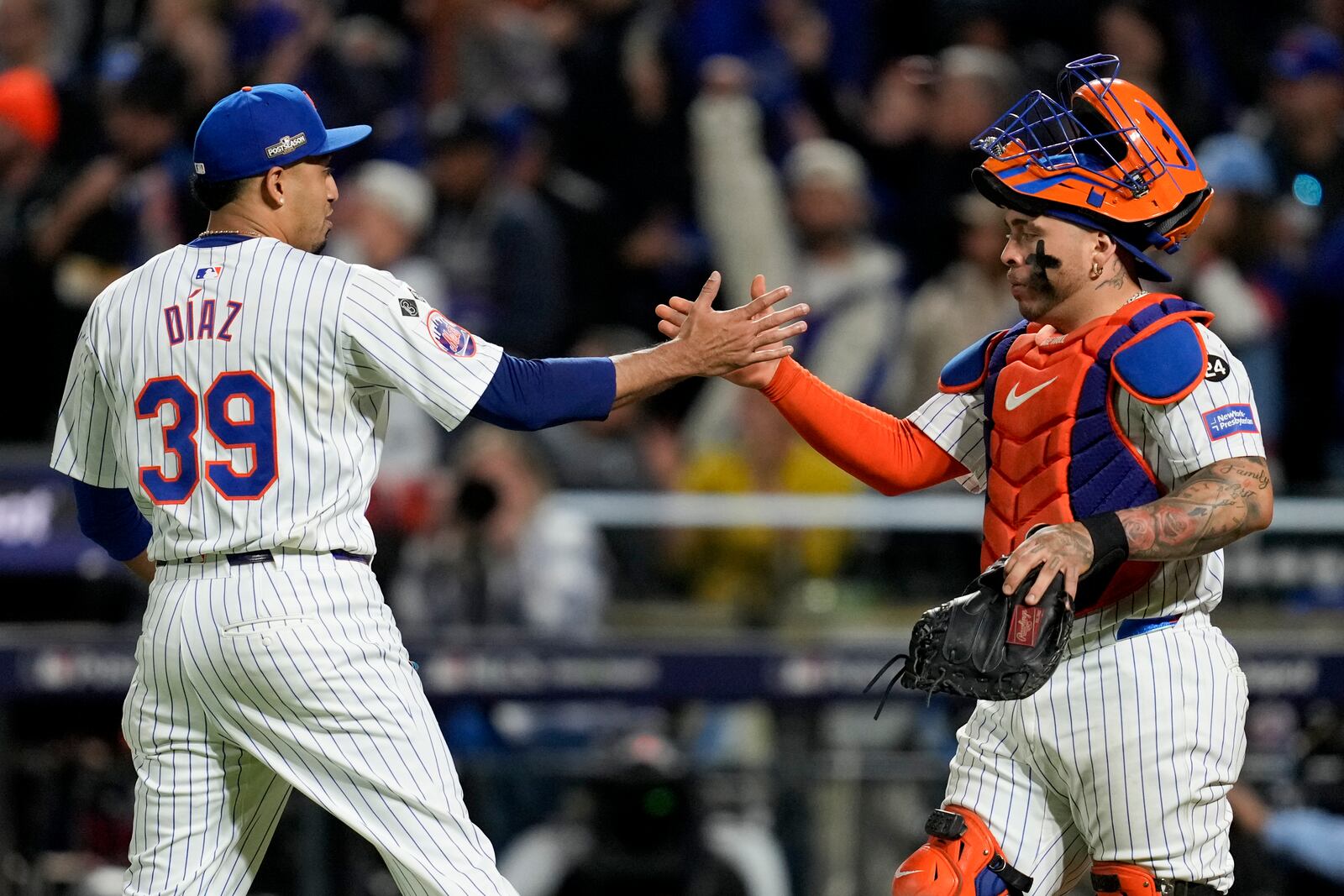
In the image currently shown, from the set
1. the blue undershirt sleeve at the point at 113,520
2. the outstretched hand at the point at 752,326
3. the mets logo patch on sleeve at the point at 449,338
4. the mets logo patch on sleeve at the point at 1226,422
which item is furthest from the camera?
the blue undershirt sleeve at the point at 113,520

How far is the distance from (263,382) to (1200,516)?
172cm

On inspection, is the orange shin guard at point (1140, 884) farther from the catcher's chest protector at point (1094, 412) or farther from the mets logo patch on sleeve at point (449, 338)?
the mets logo patch on sleeve at point (449, 338)

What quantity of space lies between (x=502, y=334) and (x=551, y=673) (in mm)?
2067

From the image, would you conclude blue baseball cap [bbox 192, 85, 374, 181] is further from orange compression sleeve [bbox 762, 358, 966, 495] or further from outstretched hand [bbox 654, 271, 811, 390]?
orange compression sleeve [bbox 762, 358, 966, 495]

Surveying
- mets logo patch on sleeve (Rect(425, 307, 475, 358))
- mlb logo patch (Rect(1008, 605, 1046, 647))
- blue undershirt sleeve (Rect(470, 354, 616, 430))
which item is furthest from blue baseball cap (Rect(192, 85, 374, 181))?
mlb logo patch (Rect(1008, 605, 1046, 647))

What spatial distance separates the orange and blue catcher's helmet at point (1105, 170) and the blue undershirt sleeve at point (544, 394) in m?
0.84

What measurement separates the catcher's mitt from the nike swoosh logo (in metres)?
0.33

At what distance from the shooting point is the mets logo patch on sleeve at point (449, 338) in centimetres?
370

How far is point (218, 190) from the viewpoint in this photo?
3.78 m

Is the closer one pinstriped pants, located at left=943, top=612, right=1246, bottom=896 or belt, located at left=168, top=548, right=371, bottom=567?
pinstriped pants, located at left=943, top=612, right=1246, bottom=896

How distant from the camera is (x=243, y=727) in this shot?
145 inches

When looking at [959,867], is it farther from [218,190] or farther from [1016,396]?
[218,190]

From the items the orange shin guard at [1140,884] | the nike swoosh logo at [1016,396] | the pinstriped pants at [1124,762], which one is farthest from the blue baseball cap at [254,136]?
the orange shin guard at [1140,884]

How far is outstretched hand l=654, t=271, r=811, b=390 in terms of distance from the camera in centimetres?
391
